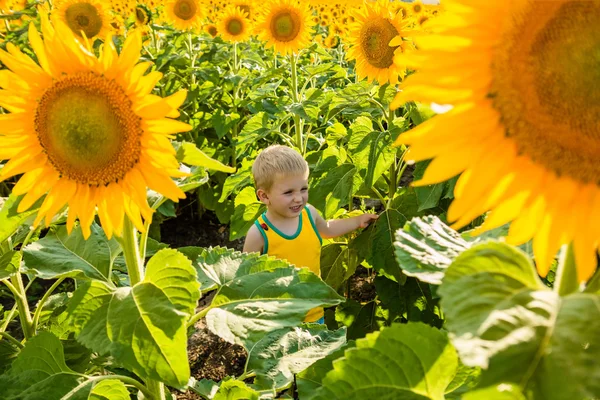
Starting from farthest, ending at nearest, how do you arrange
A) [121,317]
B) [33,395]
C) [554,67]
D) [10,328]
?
[10,328] < [33,395] < [121,317] < [554,67]

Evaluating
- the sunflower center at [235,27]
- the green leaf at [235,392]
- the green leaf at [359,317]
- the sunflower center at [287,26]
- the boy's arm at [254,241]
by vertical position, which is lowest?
the green leaf at [359,317]

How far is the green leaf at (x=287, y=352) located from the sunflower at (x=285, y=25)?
11.7ft

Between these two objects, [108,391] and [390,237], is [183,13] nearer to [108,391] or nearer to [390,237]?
[390,237]

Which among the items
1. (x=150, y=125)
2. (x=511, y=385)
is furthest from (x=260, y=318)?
(x=511, y=385)

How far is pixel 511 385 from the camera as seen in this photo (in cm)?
75

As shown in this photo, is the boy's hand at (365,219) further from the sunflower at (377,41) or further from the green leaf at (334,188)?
the sunflower at (377,41)

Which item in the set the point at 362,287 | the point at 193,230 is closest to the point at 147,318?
the point at 362,287

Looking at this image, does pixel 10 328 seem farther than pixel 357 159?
Yes

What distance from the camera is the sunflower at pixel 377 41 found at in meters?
3.45

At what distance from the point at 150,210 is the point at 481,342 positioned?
89 centimetres

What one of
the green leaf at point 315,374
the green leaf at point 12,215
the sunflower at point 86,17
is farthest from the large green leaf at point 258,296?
the sunflower at point 86,17

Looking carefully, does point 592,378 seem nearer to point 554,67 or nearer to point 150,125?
point 554,67

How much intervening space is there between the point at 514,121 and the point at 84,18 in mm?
Answer: 4977

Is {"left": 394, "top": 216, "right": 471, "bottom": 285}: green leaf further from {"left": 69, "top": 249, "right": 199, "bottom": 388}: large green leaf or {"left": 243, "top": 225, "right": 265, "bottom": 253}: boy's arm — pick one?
{"left": 243, "top": 225, "right": 265, "bottom": 253}: boy's arm
